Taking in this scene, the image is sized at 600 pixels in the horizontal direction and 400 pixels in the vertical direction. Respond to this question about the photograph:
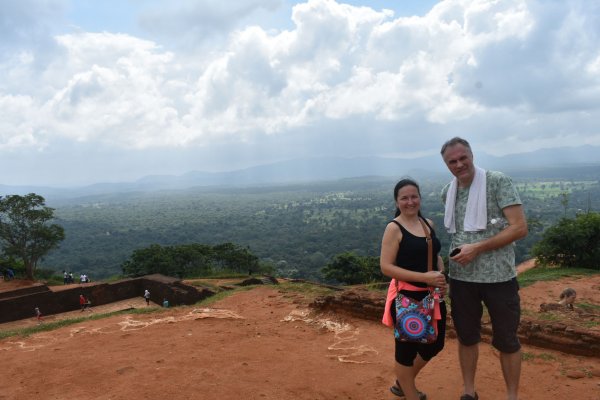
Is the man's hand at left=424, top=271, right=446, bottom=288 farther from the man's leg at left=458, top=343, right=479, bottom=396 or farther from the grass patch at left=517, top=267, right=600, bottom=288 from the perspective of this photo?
the grass patch at left=517, top=267, right=600, bottom=288

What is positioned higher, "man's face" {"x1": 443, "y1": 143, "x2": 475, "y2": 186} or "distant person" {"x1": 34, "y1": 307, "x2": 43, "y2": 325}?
"man's face" {"x1": 443, "y1": 143, "x2": 475, "y2": 186}

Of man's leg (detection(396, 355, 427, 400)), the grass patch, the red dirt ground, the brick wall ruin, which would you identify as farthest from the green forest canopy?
man's leg (detection(396, 355, 427, 400))

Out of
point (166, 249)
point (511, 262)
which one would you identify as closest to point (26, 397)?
point (511, 262)

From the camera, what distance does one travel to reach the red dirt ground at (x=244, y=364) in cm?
385

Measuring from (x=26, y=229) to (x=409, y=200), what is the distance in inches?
1052

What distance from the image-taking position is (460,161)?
9.05 ft

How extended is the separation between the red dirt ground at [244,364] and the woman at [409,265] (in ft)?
3.18

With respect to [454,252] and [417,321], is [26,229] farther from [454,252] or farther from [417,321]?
[454,252]

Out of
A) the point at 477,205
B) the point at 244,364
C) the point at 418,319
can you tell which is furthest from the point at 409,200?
the point at 244,364

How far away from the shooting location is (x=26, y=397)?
4.12 meters

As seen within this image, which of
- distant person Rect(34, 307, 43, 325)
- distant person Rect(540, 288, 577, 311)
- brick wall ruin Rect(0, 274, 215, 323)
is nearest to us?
distant person Rect(540, 288, 577, 311)

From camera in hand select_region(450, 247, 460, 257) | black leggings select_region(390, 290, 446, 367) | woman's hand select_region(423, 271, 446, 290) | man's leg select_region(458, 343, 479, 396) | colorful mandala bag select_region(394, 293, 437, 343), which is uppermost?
camera in hand select_region(450, 247, 460, 257)

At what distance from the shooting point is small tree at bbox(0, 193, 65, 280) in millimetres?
22891

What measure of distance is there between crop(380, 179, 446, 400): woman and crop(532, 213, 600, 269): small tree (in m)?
15.1
